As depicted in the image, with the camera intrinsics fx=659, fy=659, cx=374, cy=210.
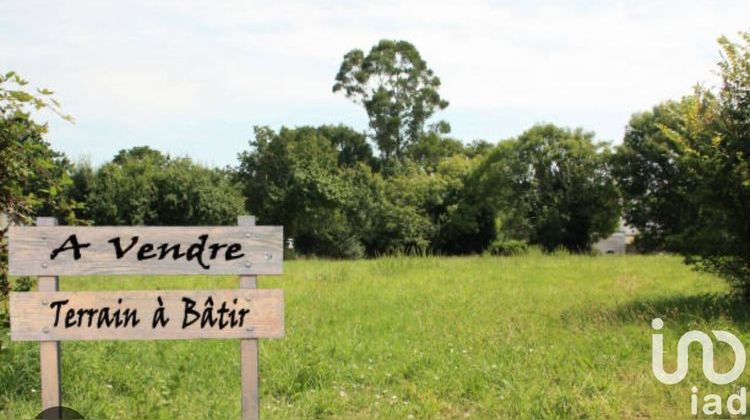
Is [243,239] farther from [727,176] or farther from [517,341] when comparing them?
[727,176]

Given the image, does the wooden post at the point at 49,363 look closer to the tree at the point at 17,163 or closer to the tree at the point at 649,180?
the tree at the point at 17,163

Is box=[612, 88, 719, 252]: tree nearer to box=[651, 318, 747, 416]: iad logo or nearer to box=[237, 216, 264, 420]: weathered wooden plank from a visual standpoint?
box=[651, 318, 747, 416]: iad logo

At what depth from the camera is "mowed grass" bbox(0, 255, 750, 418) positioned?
4.97 meters

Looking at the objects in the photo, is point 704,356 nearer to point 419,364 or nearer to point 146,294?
point 419,364

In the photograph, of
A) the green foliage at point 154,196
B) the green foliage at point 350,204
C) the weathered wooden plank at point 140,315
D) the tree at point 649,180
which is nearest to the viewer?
the weathered wooden plank at point 140,315

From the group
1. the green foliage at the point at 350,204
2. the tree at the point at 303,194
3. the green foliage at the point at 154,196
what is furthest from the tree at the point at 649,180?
the green foliage at the point at 154,196

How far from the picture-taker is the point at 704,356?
6.20 m

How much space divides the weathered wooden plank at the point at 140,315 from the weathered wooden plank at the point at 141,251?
147 mm

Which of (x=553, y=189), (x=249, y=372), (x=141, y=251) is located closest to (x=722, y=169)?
(x=249, y=372)

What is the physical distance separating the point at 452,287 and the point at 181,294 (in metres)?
8.75

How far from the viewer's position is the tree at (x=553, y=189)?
3169 centimetres

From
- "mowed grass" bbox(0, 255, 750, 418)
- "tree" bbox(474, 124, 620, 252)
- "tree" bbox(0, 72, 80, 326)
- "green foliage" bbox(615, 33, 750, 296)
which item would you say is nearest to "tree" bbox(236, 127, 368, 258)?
"tree" bbox(474, 124, 620, 252)

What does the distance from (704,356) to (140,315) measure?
5.09 meters

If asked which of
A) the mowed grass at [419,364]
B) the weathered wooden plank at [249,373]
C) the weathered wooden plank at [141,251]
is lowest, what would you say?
the mowed grass at [419,364]
